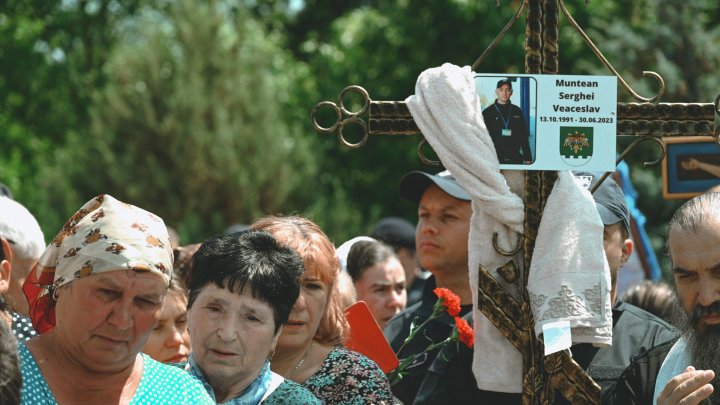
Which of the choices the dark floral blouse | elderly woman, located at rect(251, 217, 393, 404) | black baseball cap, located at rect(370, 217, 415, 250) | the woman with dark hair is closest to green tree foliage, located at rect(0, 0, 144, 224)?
black baseball cap, located at rect(370, 217, 415, 250)

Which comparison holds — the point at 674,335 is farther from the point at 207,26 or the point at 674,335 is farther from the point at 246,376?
the point at 207,26

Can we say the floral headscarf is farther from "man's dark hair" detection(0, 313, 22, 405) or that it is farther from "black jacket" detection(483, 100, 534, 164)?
"black jacket" detection(483, 100, 534, 164)

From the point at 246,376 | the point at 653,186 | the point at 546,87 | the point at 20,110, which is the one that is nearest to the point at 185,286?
the point at 246,376

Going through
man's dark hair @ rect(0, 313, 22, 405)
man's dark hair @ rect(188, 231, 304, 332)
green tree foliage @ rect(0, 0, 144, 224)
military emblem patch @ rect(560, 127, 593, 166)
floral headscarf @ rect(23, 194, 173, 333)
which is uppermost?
green tree foliage @ rect(0, 0, 144, 224)

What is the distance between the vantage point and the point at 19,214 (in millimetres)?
4980

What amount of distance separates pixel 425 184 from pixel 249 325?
179 centimetres

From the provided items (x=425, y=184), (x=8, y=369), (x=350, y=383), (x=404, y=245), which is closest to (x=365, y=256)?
(x=425, y=184)

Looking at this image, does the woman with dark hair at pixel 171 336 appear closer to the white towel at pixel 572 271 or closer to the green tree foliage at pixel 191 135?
the white towel at pixel 572 271

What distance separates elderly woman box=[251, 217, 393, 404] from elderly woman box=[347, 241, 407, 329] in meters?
2.41

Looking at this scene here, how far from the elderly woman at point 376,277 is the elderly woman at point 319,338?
241 cm

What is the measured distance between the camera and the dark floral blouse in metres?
3.95

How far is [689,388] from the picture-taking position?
11.1 ft

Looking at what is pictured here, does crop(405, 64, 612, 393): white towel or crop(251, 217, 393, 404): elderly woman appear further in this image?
crop(251, 217, 393, 404): elderly woman

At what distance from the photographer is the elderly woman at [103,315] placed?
325 cm
